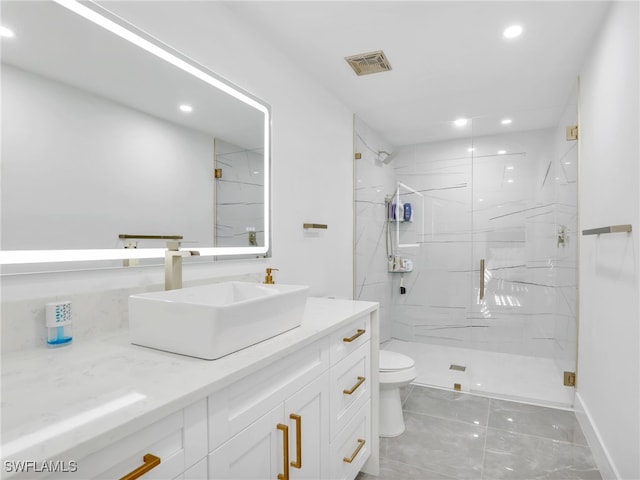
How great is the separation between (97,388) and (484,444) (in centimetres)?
216

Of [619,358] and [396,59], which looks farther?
[396,59]

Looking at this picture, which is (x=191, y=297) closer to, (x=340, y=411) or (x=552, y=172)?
(x=340, y=411)

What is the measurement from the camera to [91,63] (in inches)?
46.6

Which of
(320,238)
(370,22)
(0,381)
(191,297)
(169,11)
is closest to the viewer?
(0,381)

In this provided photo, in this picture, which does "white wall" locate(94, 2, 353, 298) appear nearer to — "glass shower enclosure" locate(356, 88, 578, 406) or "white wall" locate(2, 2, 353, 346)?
"white wall" locate(2, 2, 353, 346)

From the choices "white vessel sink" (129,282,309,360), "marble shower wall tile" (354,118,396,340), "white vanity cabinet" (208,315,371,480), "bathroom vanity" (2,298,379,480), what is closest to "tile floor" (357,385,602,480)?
"white vanity cabinet" (208,315,371,480)

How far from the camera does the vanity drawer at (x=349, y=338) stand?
1.43 m

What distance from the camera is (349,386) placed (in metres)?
1.56

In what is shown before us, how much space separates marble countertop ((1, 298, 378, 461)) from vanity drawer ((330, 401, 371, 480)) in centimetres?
58

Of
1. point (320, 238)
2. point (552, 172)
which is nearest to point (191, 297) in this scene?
point (320, 238)

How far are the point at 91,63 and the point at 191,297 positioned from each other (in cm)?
86

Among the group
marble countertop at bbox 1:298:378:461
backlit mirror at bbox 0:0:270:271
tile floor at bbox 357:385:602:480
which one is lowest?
tile floor at bbox 357:385:602:480

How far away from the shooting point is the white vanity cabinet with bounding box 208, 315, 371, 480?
90 cm

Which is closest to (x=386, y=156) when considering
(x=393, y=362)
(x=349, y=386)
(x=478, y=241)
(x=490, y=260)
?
(x=478, y=241)
